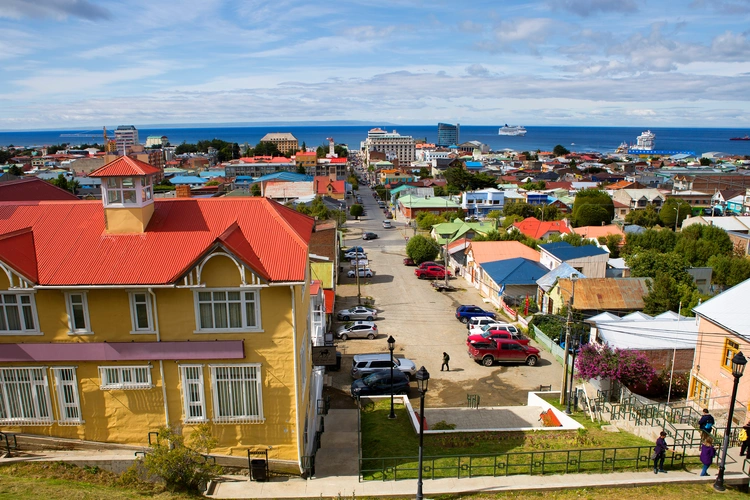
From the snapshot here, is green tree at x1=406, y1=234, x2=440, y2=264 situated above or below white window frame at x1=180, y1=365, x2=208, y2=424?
below

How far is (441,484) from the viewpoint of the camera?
16.0m

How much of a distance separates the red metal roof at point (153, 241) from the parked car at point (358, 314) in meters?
21.9

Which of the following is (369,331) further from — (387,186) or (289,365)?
(387,186)

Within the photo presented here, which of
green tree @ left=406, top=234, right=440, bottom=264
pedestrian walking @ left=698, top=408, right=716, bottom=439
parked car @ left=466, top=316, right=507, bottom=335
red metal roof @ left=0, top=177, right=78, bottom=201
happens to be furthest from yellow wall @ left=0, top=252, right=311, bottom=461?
green tree @ left=406, top=234, right=440, bottom=264

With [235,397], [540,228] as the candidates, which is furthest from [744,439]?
[540,228]

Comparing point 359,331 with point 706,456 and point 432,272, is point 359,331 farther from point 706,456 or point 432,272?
point 706,456

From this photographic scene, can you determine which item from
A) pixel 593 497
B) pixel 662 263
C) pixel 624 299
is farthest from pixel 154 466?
pixel 662 263

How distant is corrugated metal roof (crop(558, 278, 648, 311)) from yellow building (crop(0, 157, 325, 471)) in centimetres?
2644

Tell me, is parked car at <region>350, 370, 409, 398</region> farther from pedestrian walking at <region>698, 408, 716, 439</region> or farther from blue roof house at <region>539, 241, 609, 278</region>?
blue roof house at <region>539, 241, 609, 278</region>

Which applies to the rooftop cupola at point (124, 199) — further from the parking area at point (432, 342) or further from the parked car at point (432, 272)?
the parked car at point (432, 272)

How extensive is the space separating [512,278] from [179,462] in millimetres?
34699

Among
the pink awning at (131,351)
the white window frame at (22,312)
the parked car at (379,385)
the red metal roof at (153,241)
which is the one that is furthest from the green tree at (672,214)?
the white window frame at (22,312)

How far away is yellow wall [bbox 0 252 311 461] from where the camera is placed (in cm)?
1620

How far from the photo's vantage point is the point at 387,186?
14062 cm
